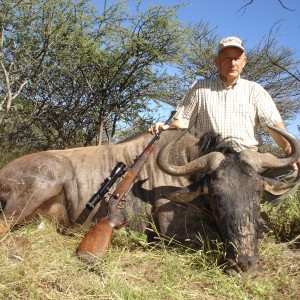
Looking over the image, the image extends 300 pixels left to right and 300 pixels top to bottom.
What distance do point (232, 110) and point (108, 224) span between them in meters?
2.02

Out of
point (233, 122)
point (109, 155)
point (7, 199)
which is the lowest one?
point (7, 199)

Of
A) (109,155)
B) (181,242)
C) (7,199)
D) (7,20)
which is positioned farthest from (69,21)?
(181,242)

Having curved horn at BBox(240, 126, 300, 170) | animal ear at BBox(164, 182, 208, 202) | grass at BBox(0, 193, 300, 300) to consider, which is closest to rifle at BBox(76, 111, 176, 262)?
grass at BBox(0, 193, 300, 300)

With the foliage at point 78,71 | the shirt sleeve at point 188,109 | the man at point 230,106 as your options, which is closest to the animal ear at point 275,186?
the man at point 230,106

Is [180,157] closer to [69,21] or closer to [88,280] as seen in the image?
[88,280]

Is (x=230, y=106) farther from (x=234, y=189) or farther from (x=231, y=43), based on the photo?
(x=234, y=189)

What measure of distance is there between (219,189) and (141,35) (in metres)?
5.37

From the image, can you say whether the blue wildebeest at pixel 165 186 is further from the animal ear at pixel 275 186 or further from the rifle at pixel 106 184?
the rifle at pixel 106 184

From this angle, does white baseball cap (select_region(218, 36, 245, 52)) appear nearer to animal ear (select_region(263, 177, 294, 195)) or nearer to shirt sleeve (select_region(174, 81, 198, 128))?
shirt sleeve (select_region(174, 81, 198, 128))

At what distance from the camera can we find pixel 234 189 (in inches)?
133

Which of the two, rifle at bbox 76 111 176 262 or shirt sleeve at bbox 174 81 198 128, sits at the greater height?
shirt sleeve at bbox 174 81 198 128

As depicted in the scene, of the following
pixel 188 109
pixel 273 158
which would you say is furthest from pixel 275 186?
pixel 188 109

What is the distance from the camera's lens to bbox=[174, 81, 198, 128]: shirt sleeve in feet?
15.8

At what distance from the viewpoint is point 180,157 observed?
4.41m
